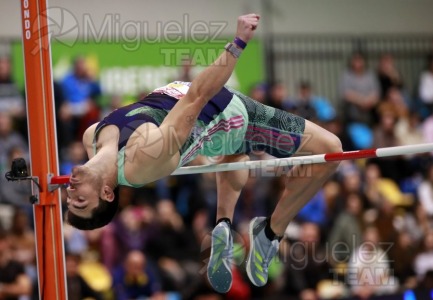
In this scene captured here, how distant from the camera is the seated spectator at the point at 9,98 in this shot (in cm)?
964

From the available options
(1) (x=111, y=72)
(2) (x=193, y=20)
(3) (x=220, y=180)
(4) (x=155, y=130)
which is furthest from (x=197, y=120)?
(2) (x=193, y=20)

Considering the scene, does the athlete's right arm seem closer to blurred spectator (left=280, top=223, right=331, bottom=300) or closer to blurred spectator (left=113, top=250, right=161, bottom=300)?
blurred spectator (left=113, top=250, right=161, bottom=300)

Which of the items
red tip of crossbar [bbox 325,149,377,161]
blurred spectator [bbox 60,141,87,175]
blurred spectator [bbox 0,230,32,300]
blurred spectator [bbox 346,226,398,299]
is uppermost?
blurred spectator [bbox 60,141,87,175]

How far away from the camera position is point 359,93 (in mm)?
12023

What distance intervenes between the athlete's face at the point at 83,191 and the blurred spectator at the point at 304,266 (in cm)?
406

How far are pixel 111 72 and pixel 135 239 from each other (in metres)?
2.86

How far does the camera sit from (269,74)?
40.3ft

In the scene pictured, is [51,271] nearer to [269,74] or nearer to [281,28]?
[269,74]

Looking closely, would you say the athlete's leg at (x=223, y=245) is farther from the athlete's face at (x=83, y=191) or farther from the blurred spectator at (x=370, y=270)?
the blurred spectator at (x=370, y=270)

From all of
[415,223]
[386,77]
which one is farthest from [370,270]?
[386,77]

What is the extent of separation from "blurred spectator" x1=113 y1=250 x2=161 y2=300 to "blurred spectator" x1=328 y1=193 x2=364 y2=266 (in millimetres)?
2008

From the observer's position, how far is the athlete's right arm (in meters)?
4.99

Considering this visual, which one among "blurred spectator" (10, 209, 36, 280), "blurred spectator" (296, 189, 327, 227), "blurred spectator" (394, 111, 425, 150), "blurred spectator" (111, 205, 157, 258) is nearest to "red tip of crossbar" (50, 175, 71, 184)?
"blurred spectator" (10, 209, 36, 280)

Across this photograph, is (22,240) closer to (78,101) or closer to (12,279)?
(12,279)
